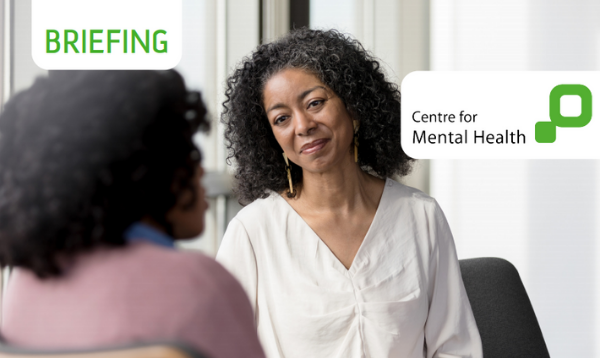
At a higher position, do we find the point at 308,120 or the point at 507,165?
the point at 308,120

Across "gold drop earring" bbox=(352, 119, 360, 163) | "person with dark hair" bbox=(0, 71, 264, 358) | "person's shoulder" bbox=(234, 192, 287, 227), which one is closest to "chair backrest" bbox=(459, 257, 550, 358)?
"gold drop earring" bbox=(352, 119, 360, 163)

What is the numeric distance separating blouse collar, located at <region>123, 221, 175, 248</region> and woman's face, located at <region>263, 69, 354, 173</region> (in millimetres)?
875

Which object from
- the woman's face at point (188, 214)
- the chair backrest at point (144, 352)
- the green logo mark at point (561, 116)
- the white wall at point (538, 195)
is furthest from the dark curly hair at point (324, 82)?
the white wall at point (538, 195)

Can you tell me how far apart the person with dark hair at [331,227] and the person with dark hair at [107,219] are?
0.87 metres

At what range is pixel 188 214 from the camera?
22.1 inches

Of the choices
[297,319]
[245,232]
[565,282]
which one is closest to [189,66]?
[245,232]

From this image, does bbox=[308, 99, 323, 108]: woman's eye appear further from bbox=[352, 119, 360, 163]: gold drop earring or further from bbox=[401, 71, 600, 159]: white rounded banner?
bbox=[401, 71, 600, 159]: white rounded banner

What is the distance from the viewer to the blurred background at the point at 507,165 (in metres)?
2.69

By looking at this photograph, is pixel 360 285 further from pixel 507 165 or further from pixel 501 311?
pixel 507 165

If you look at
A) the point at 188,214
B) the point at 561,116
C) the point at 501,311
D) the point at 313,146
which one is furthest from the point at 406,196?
the point at 188,214

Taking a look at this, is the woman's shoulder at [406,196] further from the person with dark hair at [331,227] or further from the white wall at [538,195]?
the white wall at [538,195]

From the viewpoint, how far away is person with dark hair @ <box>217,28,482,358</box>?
→ 4.63ft

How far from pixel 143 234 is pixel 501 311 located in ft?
4.69

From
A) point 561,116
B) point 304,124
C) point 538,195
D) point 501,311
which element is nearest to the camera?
point 304,124
